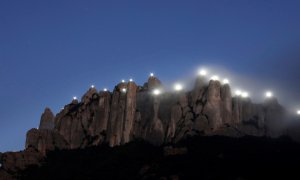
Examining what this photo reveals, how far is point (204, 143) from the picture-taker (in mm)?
176500

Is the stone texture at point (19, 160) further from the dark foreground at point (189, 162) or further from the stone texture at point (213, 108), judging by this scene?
the stone texture at point (213, 108)

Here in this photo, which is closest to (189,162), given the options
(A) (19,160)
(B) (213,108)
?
(B) (213,108)

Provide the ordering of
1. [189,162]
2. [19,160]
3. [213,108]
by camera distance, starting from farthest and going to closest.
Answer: [213,108] → [19,160] → [189,162]

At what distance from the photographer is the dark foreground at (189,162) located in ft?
496

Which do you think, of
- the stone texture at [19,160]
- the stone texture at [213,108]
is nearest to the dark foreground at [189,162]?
the stone texture at [19,160]

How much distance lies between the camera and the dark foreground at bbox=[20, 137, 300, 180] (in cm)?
15112

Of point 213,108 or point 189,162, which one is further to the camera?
point 213,108

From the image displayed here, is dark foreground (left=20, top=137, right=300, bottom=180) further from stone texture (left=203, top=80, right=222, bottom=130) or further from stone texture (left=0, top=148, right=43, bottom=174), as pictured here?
stone texture (left=203, top=80, right=222, bottom=130)

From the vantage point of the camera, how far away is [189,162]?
163 meters

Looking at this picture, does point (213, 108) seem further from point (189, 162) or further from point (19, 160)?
point (19, 160)

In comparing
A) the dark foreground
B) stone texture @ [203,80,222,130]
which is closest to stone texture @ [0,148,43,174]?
the dark foreground

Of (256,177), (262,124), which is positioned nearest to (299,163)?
(256,177)

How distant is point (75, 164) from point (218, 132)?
44503 millimetres

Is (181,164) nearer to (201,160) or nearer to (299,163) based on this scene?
(201,160)
